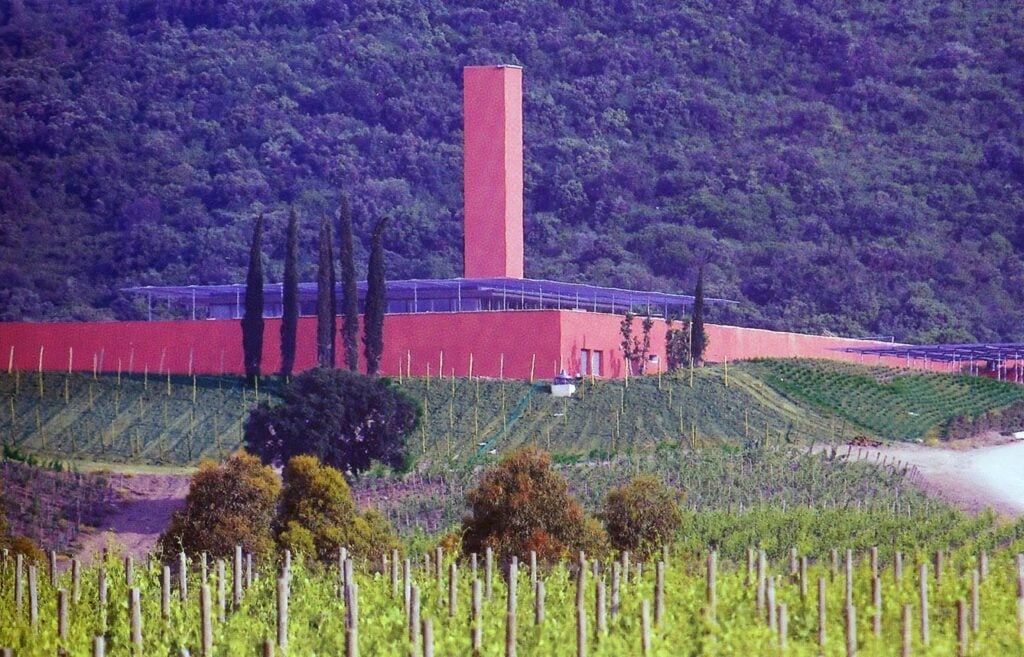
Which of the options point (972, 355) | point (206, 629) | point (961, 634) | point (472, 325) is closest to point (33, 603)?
point (206, 629)

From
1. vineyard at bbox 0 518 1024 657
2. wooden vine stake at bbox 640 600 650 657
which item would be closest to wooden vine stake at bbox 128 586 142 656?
vineyard at bbox 0 518 1024 657

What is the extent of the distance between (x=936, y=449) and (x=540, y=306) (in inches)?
512

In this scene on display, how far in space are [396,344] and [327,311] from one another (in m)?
2.18

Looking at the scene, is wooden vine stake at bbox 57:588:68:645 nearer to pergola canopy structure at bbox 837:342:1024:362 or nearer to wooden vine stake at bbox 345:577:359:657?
wooden vine stake at bbox 345:577:359:657

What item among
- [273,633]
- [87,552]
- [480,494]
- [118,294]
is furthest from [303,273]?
[273,633]

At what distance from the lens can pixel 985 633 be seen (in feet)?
59.0

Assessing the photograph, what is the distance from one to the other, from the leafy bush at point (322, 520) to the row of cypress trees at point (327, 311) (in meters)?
19.0

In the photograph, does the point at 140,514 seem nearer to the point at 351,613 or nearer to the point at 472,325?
the point at 472,325

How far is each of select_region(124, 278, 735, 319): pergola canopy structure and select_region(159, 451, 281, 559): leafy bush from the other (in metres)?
21.4

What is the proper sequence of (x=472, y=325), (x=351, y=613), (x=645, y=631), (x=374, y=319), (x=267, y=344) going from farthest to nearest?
(x=267, y=344) < (x=472, y=325) < (x=374, y=319) < (x=351, y=613) < (x=645, y=631)

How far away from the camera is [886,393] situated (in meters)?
50.7

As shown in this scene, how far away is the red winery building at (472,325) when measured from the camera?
49469 millimetres

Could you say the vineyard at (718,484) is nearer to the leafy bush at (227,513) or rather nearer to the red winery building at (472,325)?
the leafy bush at (227,513)

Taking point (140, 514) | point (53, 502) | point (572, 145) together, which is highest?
point (572, 145)
